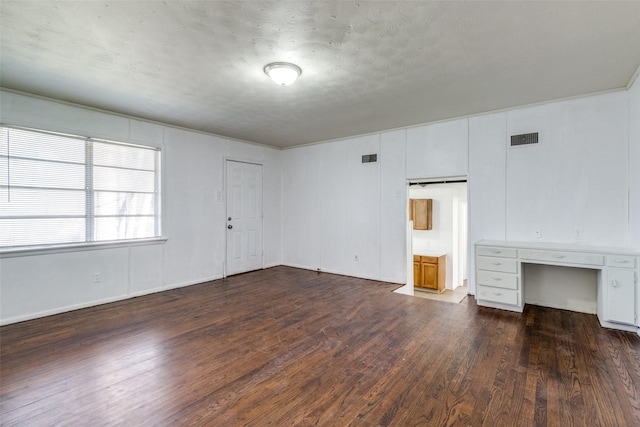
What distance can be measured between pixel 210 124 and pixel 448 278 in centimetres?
614

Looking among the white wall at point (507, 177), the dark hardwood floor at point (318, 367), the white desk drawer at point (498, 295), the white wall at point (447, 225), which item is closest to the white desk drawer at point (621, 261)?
the white wall at point (507, 177)

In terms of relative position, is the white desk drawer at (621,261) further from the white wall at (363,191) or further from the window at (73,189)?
the window at (73,189)

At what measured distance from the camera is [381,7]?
2027mm

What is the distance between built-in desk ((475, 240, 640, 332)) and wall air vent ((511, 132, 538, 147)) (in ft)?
4.50

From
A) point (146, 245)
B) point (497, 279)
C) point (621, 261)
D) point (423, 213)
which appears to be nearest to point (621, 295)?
point (621, 261)

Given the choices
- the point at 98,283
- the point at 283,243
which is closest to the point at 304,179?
the point at 283,243

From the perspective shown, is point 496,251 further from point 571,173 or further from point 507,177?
point 571,173

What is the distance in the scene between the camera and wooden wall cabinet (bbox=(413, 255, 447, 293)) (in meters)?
6.56

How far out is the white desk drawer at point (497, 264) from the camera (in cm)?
372

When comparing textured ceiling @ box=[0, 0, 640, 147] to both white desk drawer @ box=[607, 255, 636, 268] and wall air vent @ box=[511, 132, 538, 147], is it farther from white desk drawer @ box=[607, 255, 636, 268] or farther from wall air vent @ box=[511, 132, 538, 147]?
white desk drawer @ box=[607, 255, 636, 268]

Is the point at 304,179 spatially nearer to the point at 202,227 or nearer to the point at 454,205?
the point at 202,227

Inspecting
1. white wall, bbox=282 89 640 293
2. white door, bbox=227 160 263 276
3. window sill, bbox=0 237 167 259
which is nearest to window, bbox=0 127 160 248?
window sill, bbox=0 237 167 259

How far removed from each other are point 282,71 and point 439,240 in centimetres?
576

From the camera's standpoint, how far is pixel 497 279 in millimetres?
3818
